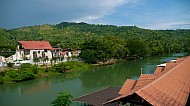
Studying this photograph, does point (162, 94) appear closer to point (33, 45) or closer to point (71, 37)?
point (33, 45)

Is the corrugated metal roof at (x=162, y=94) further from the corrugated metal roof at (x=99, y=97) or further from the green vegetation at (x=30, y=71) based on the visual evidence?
the green vegetation at (x=30, y=71)

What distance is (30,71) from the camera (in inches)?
1028

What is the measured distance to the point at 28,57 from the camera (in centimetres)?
3588

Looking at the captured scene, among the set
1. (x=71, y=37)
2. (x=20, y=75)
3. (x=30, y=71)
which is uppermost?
(x=71, y=37)

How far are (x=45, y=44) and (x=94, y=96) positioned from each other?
89.2ft

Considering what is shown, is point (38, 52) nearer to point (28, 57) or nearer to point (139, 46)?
point (28, 57)

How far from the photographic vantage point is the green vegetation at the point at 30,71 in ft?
A: 81.1

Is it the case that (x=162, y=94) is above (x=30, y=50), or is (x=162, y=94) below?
below

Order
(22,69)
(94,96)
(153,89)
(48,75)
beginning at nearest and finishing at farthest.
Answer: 1. (153,89)
2. (94,96)
3. (22,69)
4. (48,75)

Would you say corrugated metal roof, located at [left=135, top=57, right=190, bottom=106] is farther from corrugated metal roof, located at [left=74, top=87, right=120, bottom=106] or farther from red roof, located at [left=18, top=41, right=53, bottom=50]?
red roof, located at [left=18, top=41, right=53, bottom=50]

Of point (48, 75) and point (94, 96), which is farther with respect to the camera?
point (48, 75)

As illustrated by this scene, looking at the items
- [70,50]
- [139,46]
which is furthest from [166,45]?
[70,50]

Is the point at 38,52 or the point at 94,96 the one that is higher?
the point at 38,52

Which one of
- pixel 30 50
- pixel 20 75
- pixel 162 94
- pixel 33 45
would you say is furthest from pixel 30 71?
pixel 162 94
